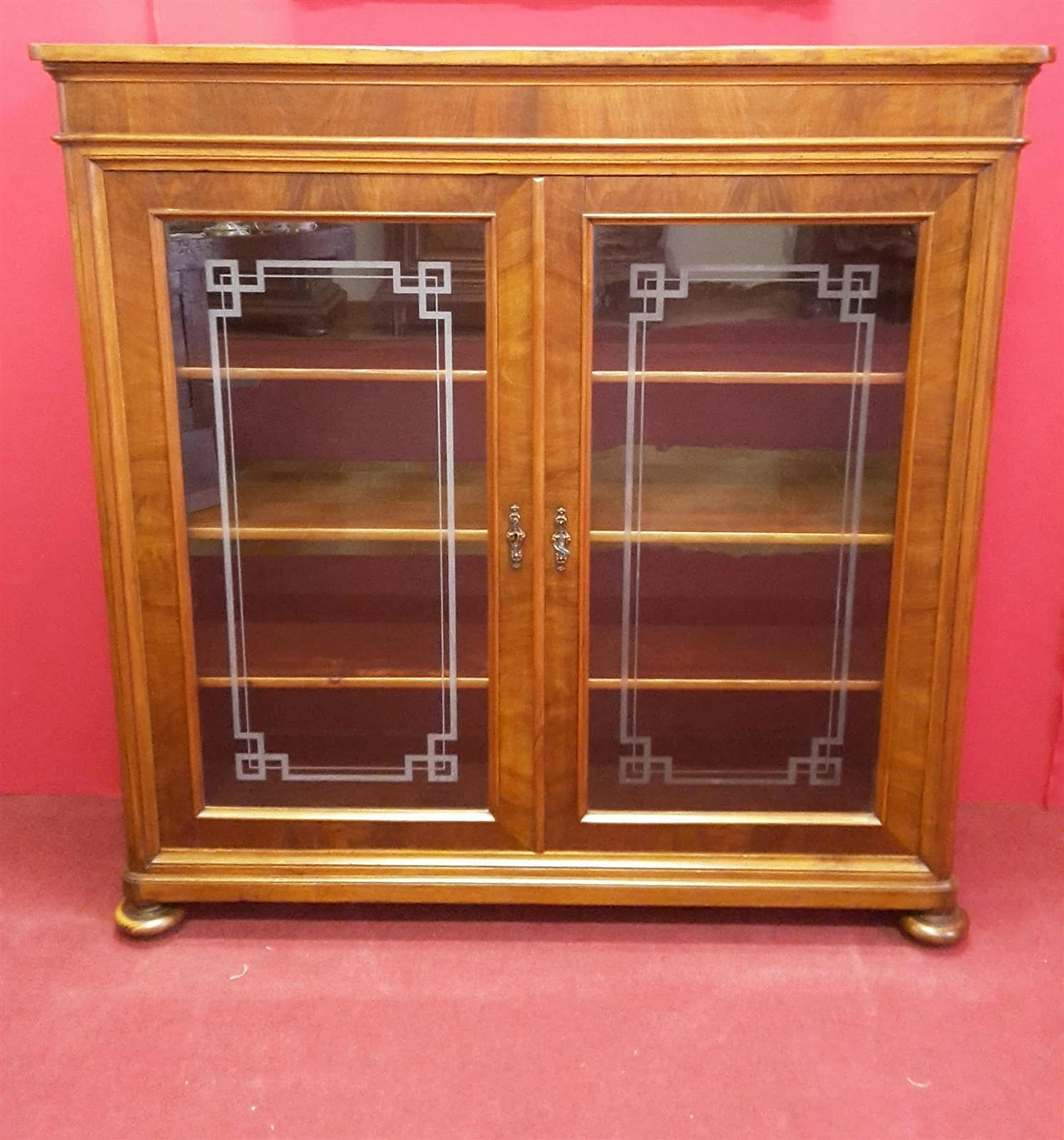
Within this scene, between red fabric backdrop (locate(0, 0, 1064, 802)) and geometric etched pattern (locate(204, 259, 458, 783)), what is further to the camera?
red fabric backdrop (locate(0, 0, 1064, 802))

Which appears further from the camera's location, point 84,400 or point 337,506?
point 84,400

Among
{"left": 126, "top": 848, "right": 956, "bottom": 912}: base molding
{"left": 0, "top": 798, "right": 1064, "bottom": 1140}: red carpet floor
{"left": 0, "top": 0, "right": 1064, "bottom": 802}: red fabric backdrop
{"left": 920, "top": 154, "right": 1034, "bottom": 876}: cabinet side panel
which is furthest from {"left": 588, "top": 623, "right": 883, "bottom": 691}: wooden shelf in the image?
{"left": 0, "top": 0, "right": 1064, "bottom": 802}: red fabric backdrop

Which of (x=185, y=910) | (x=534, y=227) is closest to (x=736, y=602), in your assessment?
(x=534, y=227)

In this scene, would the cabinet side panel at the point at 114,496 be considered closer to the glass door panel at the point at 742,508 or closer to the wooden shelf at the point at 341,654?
the wooden shelf at the point at 341,654

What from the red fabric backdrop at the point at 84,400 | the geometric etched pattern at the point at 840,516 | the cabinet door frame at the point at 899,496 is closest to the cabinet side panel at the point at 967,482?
the cabinet door frame at the point at 899,496

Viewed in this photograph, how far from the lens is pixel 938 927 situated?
1.50 metres

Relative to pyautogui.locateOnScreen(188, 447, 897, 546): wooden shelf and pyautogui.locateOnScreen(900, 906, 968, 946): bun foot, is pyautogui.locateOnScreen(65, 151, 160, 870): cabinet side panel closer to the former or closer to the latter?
pyautogui.locateOnScreen(188, 447, 897, 546): wooden shelf

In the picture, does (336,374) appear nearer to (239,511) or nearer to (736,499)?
(239,511)

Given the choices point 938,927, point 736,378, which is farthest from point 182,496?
point 938,927

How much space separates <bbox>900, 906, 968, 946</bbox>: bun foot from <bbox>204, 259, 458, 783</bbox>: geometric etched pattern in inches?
24.2

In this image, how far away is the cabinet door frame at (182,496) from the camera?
1297 millimetres

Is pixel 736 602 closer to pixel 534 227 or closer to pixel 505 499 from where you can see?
pixel 505 499

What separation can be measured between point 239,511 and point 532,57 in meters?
0.62

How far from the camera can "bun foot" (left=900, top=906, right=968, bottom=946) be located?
4.91 feet
